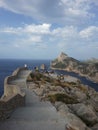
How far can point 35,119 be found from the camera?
19484mm

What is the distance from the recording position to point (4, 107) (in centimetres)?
1955

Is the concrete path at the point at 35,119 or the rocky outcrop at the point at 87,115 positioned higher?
the concrete path at the point at 35,119

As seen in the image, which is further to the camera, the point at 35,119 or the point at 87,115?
the point at 87,115

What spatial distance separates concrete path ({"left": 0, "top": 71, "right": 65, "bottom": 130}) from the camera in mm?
17656

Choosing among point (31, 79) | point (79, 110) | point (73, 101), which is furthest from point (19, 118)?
point (31, 79)

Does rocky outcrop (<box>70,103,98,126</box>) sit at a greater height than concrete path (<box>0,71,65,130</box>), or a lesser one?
lesser

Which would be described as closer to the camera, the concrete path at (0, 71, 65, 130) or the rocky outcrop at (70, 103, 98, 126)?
the concrete path at (0, 71, 65, 130)

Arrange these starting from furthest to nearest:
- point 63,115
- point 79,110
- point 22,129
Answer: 1. point 79,110
2. point 63,115
3. point 22,129

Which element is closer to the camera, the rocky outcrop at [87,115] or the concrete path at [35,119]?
the concrete path at [35,119]

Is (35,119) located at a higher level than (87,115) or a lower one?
higher

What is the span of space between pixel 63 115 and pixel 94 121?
3810mm

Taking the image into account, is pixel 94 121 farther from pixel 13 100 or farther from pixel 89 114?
pixel 13 100

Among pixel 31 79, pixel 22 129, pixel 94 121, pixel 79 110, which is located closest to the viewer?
pixel 22 129

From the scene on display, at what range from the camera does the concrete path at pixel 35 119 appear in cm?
1766
